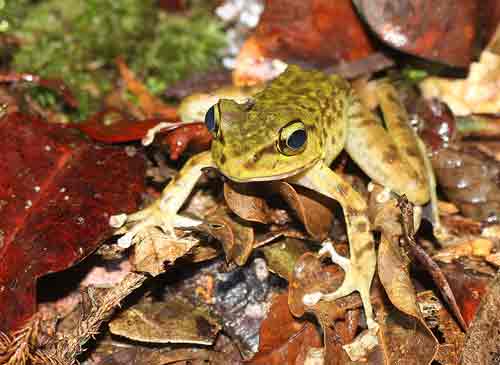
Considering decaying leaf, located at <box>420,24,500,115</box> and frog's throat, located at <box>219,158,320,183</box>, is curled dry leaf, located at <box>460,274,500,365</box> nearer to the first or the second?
Answer: frog's throat, located at <box>219,158,320,183</box>

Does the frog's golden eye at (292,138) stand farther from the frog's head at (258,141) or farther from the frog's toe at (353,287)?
the frog's toe at (353,287)

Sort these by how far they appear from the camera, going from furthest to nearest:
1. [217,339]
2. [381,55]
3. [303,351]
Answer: [381,55]
[217,339]
[303,351]

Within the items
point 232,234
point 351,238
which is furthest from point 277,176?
point 351,238

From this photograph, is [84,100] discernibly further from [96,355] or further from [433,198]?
[433,198]

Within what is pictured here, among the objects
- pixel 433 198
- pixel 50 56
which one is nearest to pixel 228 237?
pixel 433 198

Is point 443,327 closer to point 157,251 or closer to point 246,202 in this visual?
point 246,202

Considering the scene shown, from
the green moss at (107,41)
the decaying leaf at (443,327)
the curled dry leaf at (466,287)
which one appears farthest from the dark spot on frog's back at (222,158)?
the green moss at (107,41)
